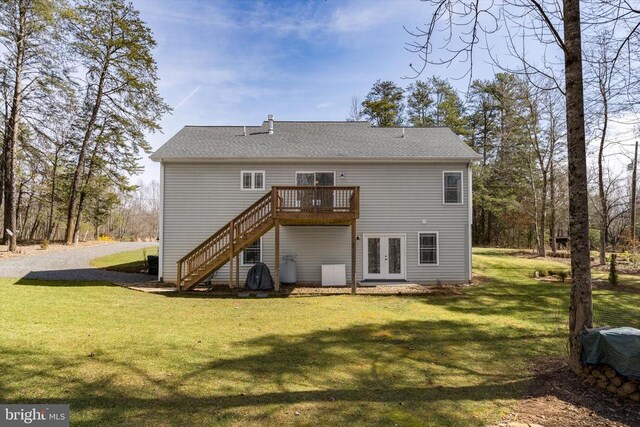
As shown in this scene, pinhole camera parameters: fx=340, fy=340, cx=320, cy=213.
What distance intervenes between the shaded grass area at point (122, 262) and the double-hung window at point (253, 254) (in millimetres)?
5671

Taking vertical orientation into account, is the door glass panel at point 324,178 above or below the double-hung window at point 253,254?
above

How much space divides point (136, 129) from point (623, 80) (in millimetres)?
24959

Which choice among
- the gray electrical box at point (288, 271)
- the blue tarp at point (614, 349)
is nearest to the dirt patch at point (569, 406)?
the blue tarp at point (614, 349)

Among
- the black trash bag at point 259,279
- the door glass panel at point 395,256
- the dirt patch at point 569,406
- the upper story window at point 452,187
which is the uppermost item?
the upper story window at point 452,187

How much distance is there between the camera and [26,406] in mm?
3752

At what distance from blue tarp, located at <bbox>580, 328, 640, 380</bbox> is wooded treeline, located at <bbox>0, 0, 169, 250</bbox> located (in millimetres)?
21916

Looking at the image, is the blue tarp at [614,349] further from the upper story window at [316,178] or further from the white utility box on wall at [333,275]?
the upper story window at [316,178]

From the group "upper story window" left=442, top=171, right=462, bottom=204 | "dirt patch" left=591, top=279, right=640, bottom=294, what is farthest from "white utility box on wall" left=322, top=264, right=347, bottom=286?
"dirt patch" left=591, top=279, right=640, bottom=294

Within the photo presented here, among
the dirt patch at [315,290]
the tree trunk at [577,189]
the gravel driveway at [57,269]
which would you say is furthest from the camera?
the gravel driveway at [57,269]

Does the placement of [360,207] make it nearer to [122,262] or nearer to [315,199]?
[315,199]

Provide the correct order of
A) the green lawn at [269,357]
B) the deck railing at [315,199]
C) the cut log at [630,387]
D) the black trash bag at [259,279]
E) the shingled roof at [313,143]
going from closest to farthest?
the green lawn at [269,357]
the cut log at [630,387]
the deck railing at [315,199]
the black trash bag at [259,279]
the shingled roof at [313,143]

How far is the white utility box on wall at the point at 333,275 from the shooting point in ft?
43.2

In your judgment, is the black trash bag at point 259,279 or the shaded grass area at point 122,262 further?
the shaded grass area at point 122,262

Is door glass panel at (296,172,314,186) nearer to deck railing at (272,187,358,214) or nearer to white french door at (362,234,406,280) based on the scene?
deck railing at (272,187,358,214)
